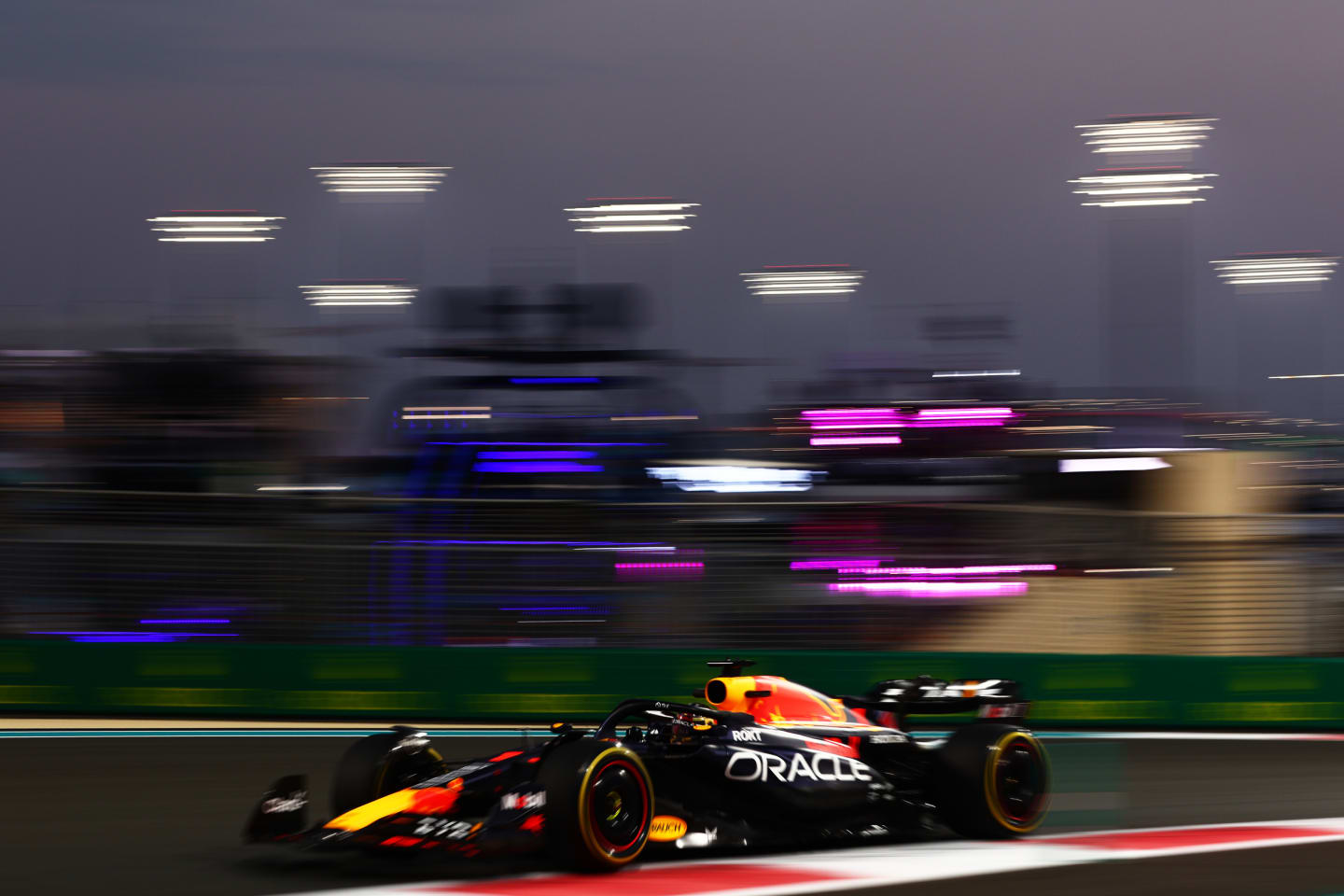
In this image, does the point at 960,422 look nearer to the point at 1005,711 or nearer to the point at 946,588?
the point at 946,588

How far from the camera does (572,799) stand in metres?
4.99

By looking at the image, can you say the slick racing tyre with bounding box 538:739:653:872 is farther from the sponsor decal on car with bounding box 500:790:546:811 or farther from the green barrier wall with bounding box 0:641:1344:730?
the green barrier wall with bounding box 0:641:1344:730

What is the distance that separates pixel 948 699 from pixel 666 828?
1.61m

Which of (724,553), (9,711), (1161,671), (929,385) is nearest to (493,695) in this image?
(724,553)

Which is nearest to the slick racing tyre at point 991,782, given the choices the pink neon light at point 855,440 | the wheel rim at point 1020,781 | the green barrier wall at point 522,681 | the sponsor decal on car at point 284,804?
the wheel rim at point 1020,781

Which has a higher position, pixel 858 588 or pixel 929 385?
pixel 929 385

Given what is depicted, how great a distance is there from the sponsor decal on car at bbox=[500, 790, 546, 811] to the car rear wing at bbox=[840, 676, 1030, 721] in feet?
6.01

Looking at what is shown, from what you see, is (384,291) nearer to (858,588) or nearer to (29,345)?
(29,345)

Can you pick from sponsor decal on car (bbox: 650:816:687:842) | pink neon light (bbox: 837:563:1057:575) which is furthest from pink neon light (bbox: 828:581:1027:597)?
sponsor decal on car (bbox: 650:816:687:842)

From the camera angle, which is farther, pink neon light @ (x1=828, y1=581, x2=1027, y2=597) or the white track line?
pink neon light @ (x1=828, y1=581, x2=1027, y2=597)

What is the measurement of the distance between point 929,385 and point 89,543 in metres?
11.2

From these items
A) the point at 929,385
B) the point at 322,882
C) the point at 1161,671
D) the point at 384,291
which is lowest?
the point at 1161,671

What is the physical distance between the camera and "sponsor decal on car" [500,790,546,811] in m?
5.06

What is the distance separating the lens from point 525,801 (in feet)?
16.7
